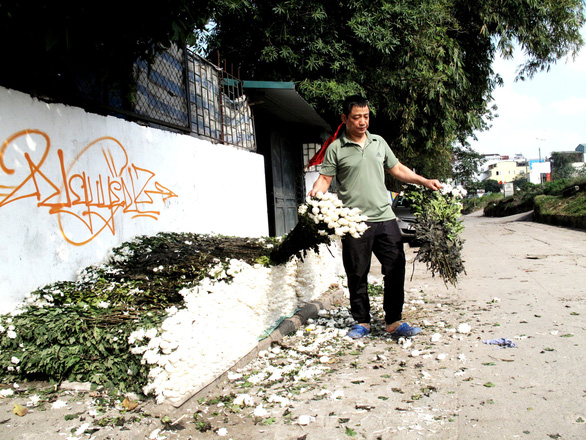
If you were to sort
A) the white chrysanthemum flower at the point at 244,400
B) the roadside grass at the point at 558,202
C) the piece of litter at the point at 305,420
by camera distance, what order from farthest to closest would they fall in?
the roadside grass at the point at 558,202
the white chrysanthemum flower at the point at 244,400
the piece of litter at the point at 305,420

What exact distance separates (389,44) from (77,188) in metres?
8.82

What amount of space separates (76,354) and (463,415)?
7.56ft

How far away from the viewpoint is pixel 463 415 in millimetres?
2709

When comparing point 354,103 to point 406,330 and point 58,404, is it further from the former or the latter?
point 58,404

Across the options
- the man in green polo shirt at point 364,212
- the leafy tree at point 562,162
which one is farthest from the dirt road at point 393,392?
the leafy tree at point 562,162

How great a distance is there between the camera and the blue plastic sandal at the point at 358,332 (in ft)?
14.2

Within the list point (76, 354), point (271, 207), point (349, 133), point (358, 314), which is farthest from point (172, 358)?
point (271, 207)

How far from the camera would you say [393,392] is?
10.2 ft

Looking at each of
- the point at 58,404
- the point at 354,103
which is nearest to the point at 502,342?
the point at 354,103

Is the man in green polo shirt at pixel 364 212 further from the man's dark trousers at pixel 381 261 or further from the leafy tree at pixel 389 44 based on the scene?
the leafy tree at pixel 389 44

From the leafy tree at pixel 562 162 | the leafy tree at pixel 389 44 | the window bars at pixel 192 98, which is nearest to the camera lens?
the window bars at pixel 192 98

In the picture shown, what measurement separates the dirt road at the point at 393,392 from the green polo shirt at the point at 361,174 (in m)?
1.15

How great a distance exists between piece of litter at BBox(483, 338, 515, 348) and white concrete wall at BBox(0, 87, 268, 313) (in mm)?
3305

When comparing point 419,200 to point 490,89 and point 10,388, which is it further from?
point 490,89
